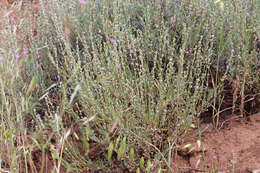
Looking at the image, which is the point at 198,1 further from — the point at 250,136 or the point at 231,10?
the point at 250,136

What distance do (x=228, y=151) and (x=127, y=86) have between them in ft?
2.51

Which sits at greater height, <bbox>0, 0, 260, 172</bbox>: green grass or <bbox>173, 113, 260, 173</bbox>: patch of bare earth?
<bbox>0, 0, 260, 172</bbox>: green grass

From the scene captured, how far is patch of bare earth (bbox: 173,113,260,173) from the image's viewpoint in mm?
1791

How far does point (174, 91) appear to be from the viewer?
1785 mm

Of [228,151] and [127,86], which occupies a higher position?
[127,86]

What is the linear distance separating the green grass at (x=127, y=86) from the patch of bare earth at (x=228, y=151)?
0.09 meters

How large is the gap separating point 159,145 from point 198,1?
47.2 inches

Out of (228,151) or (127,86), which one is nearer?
(127,86)

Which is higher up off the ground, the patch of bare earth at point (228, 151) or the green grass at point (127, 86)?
the green grass at point (127, 86)

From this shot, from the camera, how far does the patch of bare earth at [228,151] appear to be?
1.79 meters

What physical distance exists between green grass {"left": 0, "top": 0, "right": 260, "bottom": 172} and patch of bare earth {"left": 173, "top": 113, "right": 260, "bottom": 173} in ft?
0.30

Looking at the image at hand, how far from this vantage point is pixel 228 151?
191 centimetres

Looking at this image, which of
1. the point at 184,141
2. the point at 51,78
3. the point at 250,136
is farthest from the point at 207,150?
the point at 51,78

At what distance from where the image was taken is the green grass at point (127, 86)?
5.57ft
